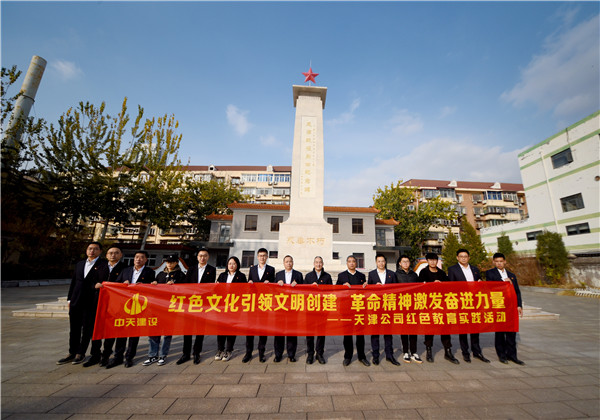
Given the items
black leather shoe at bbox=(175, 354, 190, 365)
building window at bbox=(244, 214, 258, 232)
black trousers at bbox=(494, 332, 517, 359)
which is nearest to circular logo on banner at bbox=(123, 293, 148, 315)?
black leather shoe at bbox=(175, 354, 190, 365)

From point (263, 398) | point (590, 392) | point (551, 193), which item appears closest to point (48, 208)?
point (263, 398)

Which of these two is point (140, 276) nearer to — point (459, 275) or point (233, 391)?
point (233, 391)

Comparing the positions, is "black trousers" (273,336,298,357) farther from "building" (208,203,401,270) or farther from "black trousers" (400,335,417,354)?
"building" (208,203,401,270)

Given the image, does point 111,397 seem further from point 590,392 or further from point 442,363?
point 590,392

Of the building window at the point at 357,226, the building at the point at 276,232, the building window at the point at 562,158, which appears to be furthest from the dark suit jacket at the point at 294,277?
A: the building window at the point at 562,158

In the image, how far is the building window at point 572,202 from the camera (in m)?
17.4

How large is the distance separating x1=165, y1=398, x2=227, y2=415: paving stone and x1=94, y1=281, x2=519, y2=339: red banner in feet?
3.72

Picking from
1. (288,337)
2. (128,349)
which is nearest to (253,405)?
(288,337)

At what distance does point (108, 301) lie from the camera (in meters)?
3.83

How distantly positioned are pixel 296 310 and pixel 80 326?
3417mm

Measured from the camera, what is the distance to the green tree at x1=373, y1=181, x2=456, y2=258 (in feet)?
86.3

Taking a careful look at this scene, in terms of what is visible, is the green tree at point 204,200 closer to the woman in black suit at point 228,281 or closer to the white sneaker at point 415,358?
the woman in black suit at point 228,281

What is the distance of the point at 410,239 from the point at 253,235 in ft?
55.6

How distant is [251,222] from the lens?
2180 centimetres
